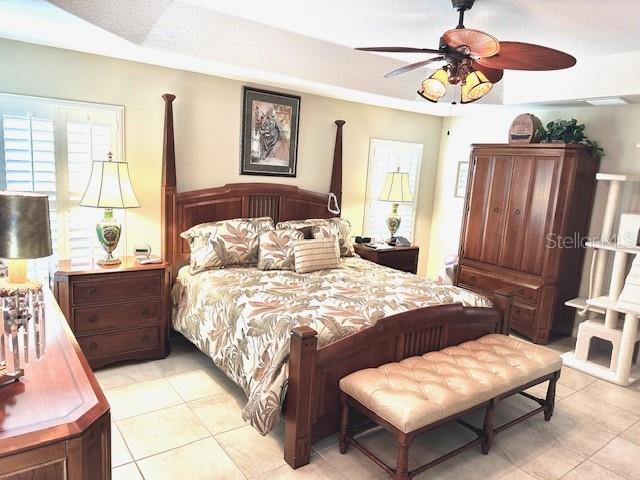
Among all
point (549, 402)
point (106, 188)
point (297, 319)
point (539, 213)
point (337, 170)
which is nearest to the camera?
point (297, 319)

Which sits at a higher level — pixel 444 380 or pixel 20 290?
pixel 20 290

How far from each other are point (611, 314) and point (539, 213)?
1.07 metres

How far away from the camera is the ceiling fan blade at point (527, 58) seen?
7.14 feet

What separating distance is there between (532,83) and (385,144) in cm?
162

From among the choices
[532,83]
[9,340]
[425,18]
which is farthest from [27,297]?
[532,83]

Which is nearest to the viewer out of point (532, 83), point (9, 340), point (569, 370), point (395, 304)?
point (9, 340)

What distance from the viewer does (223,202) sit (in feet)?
13.2

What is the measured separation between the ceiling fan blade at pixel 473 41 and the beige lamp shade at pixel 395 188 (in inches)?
107

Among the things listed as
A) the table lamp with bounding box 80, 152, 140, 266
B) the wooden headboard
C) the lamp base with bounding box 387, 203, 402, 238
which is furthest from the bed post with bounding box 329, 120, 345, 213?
the table lamp with bounding box 80, 152, 140, 266

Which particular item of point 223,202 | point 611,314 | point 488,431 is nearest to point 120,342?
point 223,202

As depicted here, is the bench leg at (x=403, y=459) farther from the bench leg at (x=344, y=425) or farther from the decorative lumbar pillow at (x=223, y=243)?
the decorative lumbar pillow at (x=223, y=243)

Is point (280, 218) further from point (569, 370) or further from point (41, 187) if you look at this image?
point (569, 370)

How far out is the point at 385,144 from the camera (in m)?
5.18

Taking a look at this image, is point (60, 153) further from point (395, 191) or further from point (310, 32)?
point (395, 191)
